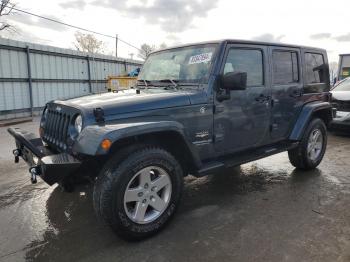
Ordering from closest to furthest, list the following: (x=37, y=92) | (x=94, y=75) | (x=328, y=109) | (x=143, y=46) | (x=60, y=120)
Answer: (x=60, y=120) → (x=328, y=109) → (x=37, y=92) → (x=94, y=75) → (x=143, y=46)

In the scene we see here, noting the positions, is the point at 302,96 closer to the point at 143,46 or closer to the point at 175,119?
the point at 175,119

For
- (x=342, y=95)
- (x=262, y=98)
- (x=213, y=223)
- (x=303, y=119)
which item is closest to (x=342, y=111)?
(x=342, y=95)

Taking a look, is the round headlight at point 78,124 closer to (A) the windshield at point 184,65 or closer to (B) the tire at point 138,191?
(B) the tire at point 138,191

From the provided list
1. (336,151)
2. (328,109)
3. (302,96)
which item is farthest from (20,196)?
(336,151)

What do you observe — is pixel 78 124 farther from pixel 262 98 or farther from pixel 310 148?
pixel 310 148

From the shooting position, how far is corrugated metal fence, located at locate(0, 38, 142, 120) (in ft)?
38.9

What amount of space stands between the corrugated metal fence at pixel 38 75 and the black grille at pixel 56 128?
961 centimetres

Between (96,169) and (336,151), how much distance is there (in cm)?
528

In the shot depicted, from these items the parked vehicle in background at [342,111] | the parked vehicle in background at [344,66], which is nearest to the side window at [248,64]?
the parked vehicle in background at [342,111]

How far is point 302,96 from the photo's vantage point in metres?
4.66

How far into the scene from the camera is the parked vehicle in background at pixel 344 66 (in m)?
13.7

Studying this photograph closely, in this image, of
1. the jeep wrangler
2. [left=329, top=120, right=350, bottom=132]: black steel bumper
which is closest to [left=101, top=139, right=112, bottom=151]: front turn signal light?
the jeep wrangler

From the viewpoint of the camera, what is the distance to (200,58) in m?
3.63

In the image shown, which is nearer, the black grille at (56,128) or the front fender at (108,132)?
the front fender at (108,132)
